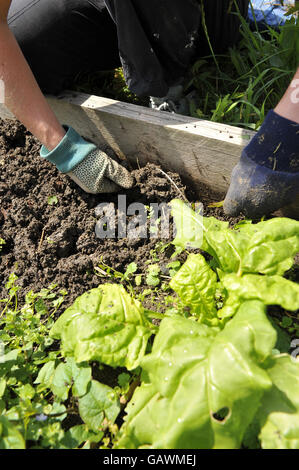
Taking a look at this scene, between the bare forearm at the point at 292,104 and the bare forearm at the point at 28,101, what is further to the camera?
the bare forearm at the point at 28,101

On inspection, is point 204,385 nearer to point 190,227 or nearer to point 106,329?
point 106,329

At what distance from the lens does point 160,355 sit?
0.98 metres

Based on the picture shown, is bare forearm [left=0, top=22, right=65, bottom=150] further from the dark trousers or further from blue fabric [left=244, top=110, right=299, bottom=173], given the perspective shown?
blue fabric [left=244, top=110, right=299, bottom=173]

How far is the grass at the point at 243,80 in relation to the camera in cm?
176

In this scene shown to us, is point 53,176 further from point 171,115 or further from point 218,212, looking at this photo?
point 218,212

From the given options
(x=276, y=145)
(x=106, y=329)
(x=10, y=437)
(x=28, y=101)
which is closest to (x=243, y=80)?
(x=276, y=145)

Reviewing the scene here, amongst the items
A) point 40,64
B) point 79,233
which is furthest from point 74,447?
point 40,64

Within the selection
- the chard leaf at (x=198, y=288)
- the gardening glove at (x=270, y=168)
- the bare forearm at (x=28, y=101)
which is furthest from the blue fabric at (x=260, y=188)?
the bare forearm at (x=28, y=101)

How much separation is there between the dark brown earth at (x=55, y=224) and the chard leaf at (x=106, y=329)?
1.03 feet

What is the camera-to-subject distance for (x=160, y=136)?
1.73 m

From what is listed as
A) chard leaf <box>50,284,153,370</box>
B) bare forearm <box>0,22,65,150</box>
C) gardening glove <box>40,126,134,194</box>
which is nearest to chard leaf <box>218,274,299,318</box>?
chard leaf <box>50,284,153,370</box>

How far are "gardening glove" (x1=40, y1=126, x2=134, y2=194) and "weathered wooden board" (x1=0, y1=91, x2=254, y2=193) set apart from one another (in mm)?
186

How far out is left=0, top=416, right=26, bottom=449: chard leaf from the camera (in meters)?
0.93

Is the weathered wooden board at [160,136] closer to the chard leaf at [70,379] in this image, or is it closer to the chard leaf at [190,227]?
the chard leaf at [190,227]
